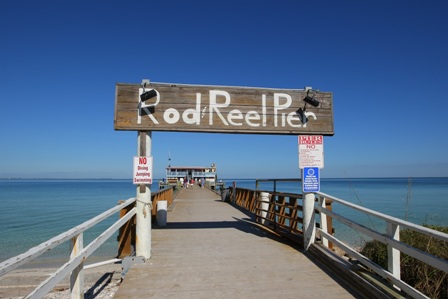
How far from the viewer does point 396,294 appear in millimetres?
3285

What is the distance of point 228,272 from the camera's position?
4.69 meters

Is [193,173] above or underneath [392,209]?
above

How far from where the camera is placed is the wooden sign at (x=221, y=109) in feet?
19.2

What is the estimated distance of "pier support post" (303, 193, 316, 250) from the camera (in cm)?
586

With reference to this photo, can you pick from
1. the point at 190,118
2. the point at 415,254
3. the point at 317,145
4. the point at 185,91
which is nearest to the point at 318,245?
the point at 317,145

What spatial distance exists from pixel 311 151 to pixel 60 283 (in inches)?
234

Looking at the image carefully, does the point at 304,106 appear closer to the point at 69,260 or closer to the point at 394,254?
the point at 394,254

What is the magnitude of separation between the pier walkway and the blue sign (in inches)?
47.2

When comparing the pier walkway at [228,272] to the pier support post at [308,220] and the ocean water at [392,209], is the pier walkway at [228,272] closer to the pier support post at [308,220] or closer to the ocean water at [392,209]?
the pier support post at [308,220]

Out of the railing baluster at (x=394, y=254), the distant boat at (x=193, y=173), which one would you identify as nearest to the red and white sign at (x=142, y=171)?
the railing baluster at (x=394, y=254)

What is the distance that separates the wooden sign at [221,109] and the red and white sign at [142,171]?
2.01ft

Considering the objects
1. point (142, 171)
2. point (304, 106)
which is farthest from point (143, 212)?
point (304, 106)

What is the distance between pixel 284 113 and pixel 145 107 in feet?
9.09

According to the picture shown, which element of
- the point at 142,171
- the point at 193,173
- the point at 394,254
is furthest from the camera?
the point at 193,173
